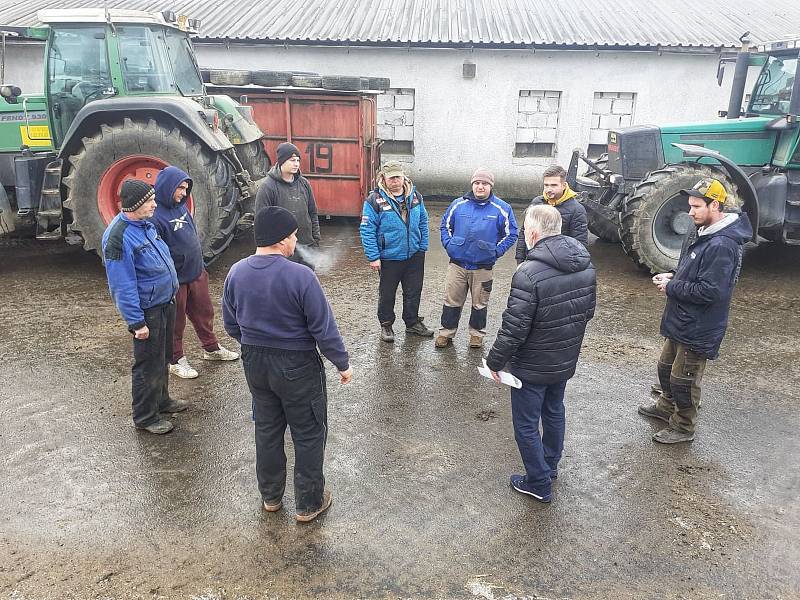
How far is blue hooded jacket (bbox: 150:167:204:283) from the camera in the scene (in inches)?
156

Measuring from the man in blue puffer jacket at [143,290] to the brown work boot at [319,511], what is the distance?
1.22 m

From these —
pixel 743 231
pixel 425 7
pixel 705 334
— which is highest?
pixel 425 7

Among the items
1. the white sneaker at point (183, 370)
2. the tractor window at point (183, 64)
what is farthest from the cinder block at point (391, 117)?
the white sneaker at point (183, 370)

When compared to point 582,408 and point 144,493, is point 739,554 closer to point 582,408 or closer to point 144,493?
point 582,408

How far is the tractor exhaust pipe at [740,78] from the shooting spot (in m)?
7.20

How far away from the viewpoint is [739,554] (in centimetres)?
279

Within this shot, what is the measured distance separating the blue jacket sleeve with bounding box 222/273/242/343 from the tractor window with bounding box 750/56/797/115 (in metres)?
6.74

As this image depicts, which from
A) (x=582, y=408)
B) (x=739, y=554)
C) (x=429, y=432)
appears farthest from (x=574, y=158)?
(x=739, y=554)

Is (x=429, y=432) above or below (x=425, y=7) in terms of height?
below

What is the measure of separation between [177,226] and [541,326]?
2.52 m

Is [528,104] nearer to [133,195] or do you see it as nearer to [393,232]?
[393,232]

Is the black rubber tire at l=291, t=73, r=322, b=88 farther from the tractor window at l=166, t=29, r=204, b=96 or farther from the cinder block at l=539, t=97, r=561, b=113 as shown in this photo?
the cinder block at l=539, t=97, r=561, b=113

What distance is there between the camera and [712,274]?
3375mm

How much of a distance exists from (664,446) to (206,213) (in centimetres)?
474
